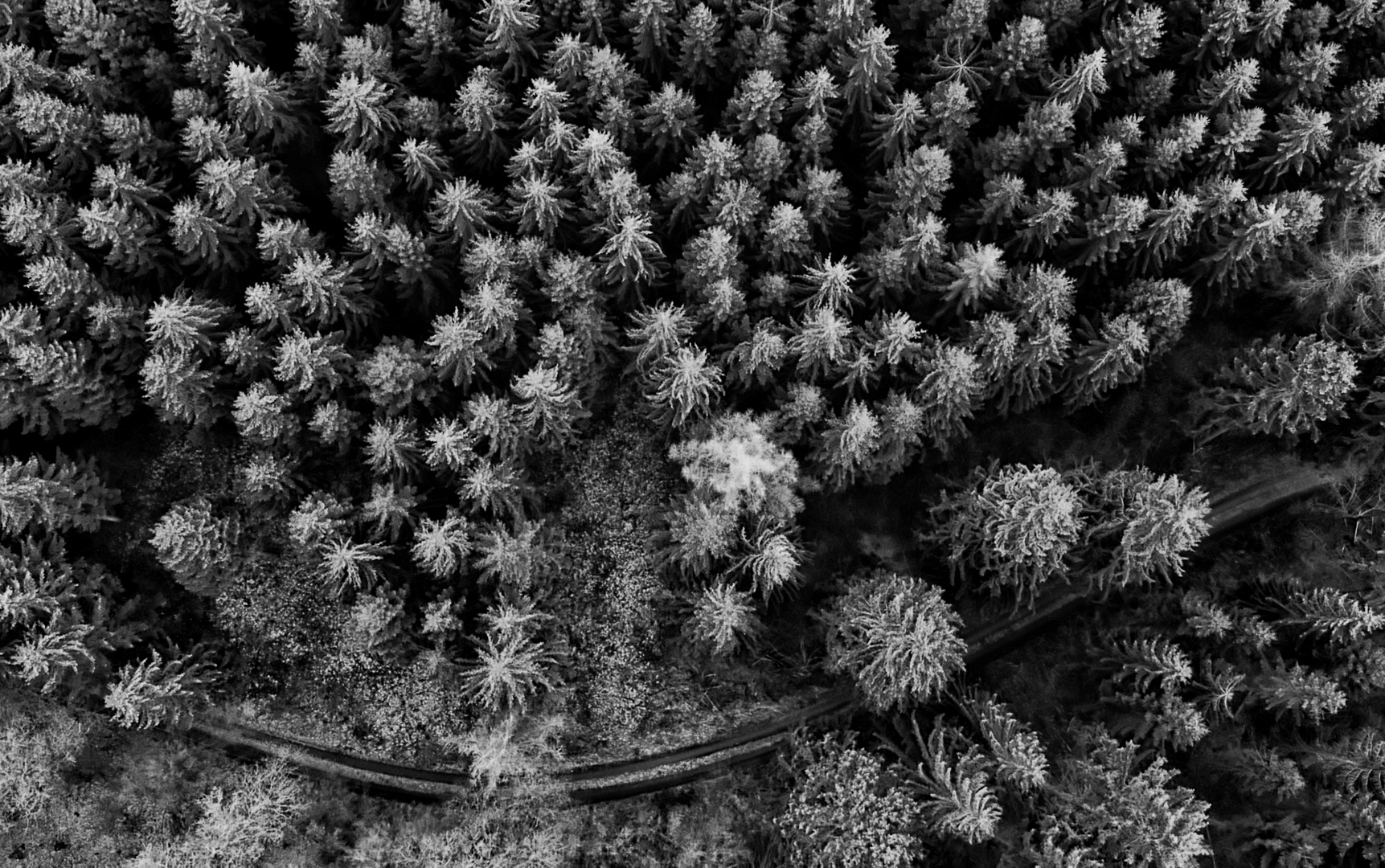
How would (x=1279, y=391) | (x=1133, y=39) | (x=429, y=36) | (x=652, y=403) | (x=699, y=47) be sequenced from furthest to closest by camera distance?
1. (x=652, y=403)
2. (x=699, y=47)
3. (x=1133, y=39)
4. (x=429, y=36)
5. (x=1279, y=391)

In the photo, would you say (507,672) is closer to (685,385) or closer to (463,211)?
(685,385)

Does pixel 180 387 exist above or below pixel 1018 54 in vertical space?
below

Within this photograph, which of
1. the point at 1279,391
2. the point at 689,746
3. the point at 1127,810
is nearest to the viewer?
the point at 1127,810

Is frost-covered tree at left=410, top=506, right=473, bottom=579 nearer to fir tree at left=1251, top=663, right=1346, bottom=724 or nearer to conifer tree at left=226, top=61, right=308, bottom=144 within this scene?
conifer tree at left=226, top=61, right=308, bottom=144

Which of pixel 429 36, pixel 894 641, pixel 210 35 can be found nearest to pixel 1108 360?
pixel 894 641

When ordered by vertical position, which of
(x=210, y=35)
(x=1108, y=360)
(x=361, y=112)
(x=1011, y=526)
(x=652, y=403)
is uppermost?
(x=210, y=35)

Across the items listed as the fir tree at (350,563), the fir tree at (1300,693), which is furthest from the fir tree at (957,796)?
the fir tree at (350,563)

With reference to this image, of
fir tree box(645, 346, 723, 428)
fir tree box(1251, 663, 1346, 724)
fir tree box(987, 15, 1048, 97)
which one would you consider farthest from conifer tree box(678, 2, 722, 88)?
fir tree box(1251, 663, 1346, 724)
